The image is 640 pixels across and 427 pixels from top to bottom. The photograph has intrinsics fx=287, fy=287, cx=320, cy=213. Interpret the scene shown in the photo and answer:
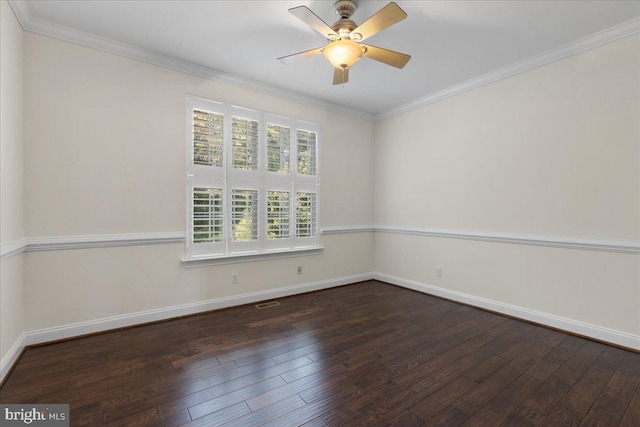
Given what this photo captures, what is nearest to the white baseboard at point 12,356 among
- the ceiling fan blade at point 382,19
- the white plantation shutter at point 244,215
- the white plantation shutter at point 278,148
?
the white plantation shutter at point 244,215

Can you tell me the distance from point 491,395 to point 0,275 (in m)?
3.50

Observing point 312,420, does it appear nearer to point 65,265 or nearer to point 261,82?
point 65,265

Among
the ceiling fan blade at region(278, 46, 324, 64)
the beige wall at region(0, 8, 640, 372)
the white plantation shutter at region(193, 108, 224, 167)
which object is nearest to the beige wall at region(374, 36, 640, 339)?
the beige wall at region(0, 8, 640, 372)

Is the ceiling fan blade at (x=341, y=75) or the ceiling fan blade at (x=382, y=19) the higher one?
the ceiling fan blade at (x=382, y=19)

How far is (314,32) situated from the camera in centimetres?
268

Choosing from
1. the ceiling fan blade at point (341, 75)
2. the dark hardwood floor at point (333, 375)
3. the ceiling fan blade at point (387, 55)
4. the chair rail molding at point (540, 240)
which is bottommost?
the dark hardwood floor at point (333, 375)

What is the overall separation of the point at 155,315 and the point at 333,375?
210 cm

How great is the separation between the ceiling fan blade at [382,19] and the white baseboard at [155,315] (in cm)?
311

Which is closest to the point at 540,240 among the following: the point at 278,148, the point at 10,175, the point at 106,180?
the point at 278,148

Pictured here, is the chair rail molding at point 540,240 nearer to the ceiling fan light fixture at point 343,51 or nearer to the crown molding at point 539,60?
the crown molding at point 539,60

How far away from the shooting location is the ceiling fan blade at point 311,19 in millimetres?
1973

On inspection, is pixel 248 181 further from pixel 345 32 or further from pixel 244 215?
pixel 345 32

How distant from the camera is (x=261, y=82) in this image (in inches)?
147

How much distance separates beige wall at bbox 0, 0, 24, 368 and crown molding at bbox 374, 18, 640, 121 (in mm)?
4394
